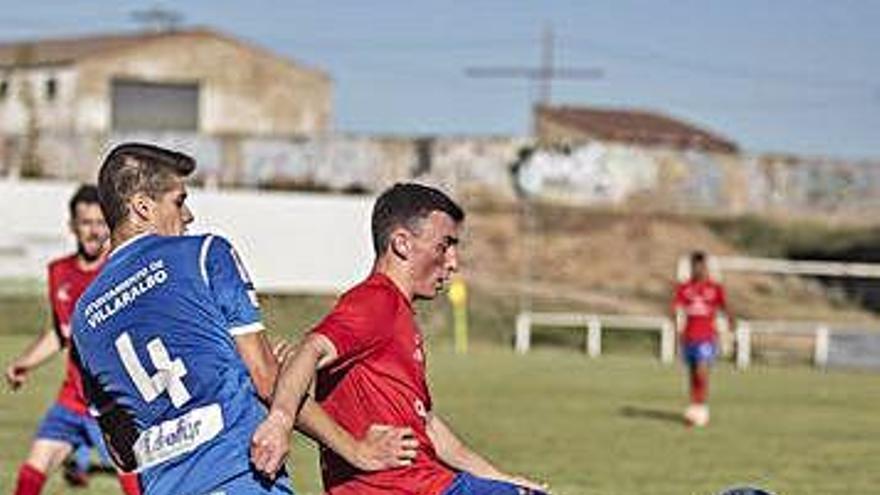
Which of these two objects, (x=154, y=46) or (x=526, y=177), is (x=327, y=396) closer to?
(x=526, y=177)

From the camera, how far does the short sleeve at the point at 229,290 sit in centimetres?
614

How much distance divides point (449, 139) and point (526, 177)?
4015 millimetres

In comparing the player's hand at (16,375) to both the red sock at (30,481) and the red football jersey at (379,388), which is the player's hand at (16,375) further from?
the red football jersey at (379,388)

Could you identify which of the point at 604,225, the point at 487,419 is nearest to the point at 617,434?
the point at 487,419

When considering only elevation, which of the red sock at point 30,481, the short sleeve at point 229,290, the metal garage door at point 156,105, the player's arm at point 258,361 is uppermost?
the short sleeve at point 229,290

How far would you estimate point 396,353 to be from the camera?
→ 22.2 ft

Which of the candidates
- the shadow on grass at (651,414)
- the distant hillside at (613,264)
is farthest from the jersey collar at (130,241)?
the distant hillside at (613,264)

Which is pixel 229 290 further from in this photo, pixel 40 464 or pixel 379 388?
pixel 40 464

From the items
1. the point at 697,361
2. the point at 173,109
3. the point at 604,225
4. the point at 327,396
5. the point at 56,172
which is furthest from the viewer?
the point at 173,109

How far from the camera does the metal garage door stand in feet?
276

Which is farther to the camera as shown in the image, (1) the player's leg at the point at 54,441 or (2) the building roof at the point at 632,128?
(2) the building roof at the point at 632,128

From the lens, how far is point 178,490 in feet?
20.5

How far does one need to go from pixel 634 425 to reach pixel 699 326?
1575 mm

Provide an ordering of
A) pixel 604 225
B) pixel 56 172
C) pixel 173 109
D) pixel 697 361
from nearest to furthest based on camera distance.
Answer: pixel 697 361 < pixel 604 225 < pixel 56 172 < pixel 173 109
